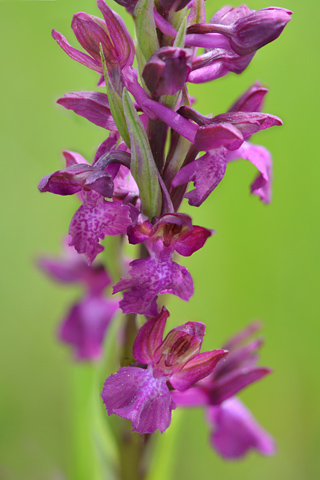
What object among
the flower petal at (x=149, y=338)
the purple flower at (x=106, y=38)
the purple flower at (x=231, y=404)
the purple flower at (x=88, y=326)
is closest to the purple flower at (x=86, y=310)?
the purple flower at (x=88, y=326)

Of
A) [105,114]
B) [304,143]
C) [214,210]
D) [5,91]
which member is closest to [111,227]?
[105,114]

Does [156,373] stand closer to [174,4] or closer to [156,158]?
[156,158]

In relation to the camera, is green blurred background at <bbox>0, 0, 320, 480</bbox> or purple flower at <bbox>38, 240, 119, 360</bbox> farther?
green blurred background at <bbox>0, 0, 320, 480</bbox>

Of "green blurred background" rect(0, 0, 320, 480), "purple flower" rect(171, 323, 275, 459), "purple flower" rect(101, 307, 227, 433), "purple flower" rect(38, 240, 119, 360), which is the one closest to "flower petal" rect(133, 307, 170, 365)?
"purple flower" rect(101, 307, 227, 433)

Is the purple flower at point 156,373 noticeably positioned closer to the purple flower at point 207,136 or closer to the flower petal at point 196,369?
the flower petal at point 196,369

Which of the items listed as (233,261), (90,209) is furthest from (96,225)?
(233,261)

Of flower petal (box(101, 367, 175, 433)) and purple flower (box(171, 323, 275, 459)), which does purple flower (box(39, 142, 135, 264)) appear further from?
purple flower (box(171, 323, 275, 459))
